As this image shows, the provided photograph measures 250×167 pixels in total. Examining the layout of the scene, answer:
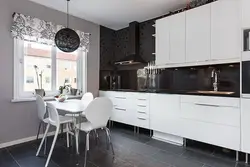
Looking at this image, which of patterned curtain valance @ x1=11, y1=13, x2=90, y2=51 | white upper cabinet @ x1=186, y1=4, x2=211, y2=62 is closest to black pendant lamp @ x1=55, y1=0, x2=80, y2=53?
patterned curtain valance @ x1=11, y1=13, x2=90, y2=51

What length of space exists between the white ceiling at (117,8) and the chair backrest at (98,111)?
6.12 feet

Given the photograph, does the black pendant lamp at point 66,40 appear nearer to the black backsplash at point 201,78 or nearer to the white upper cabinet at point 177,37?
the white upper cabinet at point 177,37

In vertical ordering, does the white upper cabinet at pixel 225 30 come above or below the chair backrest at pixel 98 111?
above

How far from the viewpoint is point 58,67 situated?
11.0 ft

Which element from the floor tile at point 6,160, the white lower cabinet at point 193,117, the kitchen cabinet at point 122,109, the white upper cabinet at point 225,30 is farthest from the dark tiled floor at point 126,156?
the white upper cabinet at point 225,30

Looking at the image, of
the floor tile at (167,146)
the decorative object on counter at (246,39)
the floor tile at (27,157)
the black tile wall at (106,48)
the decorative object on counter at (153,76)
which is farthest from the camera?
the black tile wall at (106,48)

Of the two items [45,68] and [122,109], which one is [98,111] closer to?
[122,109]

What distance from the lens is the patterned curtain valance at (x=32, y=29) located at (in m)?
2.63

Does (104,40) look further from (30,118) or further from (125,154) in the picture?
(125,154)

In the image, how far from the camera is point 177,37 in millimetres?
2936

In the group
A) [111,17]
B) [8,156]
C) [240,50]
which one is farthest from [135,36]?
[8,156]

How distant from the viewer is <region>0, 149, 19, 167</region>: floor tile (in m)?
2.02

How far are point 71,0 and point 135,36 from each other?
1.59 meters

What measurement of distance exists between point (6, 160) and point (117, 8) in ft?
9.79
